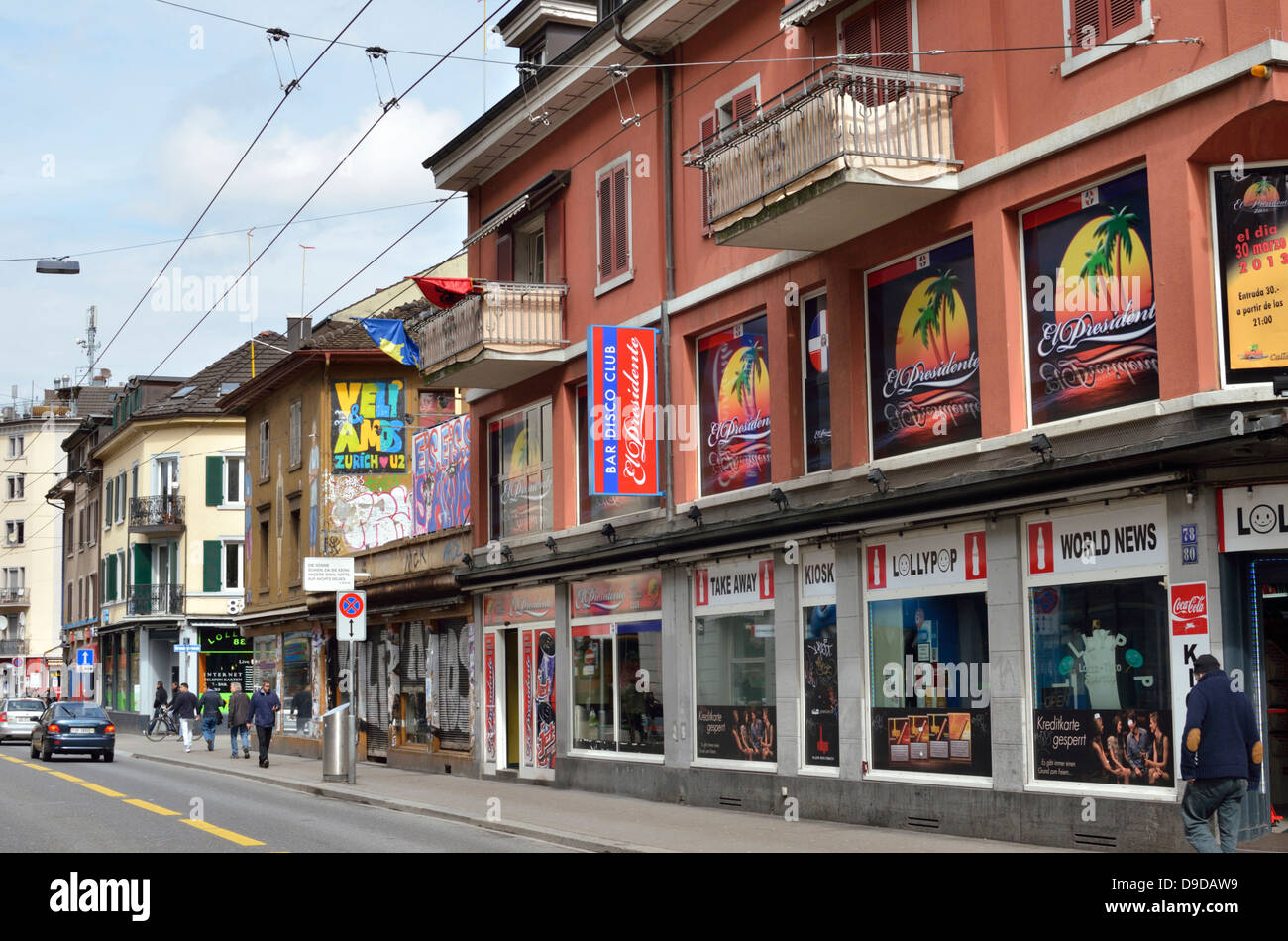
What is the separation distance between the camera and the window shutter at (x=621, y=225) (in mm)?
22938

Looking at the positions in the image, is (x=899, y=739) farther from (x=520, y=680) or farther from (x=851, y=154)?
(x=520, y=680)

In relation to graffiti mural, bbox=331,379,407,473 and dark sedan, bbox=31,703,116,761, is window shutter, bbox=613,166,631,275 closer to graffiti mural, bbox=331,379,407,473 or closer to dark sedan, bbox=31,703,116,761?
graffiti mural, bbox=331,379,407,473

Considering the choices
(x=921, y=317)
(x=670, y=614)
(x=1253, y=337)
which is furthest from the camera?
(x=670, y=614)

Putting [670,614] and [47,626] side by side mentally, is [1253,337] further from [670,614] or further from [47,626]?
[47,626]

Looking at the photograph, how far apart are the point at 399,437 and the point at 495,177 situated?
1155cm

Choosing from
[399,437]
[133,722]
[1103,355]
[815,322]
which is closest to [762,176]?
[815,322]

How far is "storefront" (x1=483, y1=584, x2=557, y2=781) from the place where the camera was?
25.1 metres

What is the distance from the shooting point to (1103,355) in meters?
14.4

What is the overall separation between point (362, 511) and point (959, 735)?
23499 mm

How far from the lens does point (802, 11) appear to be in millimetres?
17688

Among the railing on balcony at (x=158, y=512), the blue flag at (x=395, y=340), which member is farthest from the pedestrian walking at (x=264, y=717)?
the railing on balcony at (x=158, y=512)

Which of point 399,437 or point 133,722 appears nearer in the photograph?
point 399,437

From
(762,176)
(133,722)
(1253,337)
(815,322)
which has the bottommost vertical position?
(133,722)

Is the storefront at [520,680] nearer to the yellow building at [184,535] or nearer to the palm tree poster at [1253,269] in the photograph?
the palm tree poster at [1253,269]
